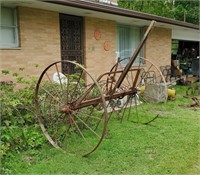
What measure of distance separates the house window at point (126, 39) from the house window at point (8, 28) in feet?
14.6

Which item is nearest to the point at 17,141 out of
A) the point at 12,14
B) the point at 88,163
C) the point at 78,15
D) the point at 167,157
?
the point at 88,163

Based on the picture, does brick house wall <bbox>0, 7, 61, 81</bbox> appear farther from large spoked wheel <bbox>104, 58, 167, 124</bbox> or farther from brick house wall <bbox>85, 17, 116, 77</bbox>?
large spoked wheel <bbox>104, 58, 167, 124</bbox>

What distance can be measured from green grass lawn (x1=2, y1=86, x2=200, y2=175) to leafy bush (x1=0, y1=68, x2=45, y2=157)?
0.17 m

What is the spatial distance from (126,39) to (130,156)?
266 inches

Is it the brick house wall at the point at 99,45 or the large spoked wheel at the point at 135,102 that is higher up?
the brick house wall at the point at 99,45

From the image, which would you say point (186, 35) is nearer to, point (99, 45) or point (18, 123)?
point (99, 45)

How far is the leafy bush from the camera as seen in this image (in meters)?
3.99

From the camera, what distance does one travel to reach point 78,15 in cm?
764

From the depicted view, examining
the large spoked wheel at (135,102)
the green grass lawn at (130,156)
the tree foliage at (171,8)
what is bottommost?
the green grass lawn at (130,156)

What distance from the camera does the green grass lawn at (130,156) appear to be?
3.53m

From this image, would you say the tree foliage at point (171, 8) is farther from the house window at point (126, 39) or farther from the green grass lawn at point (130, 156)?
the green grass lawn at point (130, 156)

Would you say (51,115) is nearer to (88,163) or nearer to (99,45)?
(88,163)

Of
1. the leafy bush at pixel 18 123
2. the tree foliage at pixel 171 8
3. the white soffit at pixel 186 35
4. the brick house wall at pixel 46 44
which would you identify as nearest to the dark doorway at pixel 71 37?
the brick house wall at pixel 46 44

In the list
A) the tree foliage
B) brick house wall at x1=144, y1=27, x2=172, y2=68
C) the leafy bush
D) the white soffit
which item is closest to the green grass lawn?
the leafy bush
